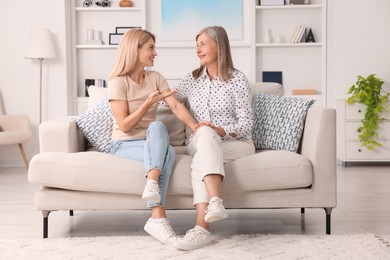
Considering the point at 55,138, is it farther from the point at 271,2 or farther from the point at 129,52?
the point at 271,2

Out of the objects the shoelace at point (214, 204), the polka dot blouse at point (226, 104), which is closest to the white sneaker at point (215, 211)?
the shoelace at point (214, 204)

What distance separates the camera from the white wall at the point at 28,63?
21.9 feet

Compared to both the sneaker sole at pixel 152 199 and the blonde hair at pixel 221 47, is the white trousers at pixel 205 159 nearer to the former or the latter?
the sneaker sole at pixel 152 199

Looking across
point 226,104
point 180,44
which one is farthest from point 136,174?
point 180,44

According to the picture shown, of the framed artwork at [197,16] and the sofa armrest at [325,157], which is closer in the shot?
the sofa armrest at [325,157]

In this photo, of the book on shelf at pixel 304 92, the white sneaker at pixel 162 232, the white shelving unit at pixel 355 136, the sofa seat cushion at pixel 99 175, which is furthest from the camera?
the book on shelf at pixel 304 92

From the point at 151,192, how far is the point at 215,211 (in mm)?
315

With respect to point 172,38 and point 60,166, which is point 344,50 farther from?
point 60,166

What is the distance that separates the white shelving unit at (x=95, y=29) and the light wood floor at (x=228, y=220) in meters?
2.46

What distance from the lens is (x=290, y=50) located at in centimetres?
702

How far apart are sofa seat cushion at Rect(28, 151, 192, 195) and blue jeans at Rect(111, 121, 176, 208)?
0.06 meters

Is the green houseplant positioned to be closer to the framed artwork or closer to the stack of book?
the stack of book

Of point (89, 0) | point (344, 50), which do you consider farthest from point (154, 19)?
point (344, 50)

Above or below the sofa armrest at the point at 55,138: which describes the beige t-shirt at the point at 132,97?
above
